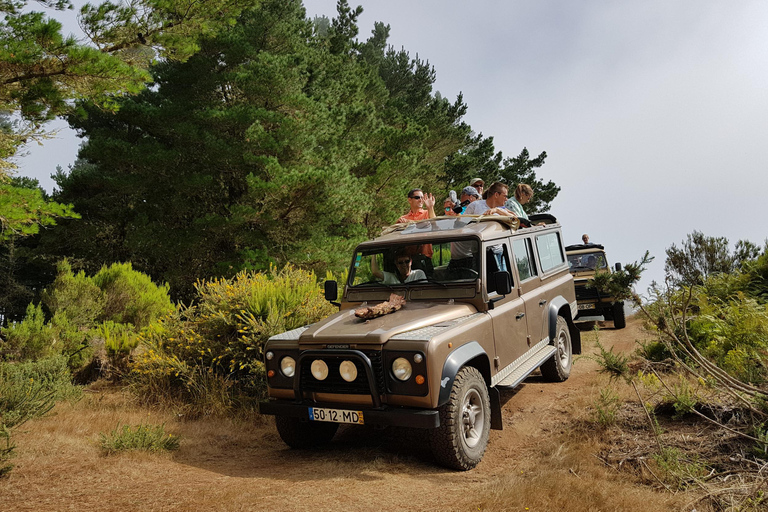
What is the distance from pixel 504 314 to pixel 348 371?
1913 mm

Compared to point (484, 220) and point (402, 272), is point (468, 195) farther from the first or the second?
point (402, 272)

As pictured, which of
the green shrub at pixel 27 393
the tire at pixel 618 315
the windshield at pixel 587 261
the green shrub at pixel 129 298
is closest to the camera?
the green shrub at pixel 27 393

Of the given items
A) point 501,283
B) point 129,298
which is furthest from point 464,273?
point 129,298

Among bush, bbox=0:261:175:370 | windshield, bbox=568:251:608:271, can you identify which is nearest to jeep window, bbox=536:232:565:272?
windshield, bbox=568:251:608:271

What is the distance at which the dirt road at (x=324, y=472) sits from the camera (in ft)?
11.3

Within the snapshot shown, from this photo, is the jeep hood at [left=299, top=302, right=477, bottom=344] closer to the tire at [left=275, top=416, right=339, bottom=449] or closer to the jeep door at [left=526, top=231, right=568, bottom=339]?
the tire at [left=275, top=416, right=339, bottom=449]

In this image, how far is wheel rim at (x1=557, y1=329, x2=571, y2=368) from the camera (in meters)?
7.08

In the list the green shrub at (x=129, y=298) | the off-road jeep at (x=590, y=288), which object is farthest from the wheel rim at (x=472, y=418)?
the off-road jeep at (x=590, y=288)

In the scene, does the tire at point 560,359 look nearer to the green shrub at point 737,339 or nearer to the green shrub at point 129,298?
the green shrub at point 737,339

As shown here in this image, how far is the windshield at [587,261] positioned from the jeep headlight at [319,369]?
34.9 feet

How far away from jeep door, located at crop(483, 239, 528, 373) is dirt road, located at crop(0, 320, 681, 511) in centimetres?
80

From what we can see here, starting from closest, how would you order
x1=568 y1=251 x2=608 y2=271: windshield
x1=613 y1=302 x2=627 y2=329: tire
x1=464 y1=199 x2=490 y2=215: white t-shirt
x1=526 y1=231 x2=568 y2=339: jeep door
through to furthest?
x1=526 y1=231 x2=568 y2=339: jeep door < x1=464 y1=199 x2=490 y2=215: white t-shirt < x1=613 y1=302 x2=627 y2=329: tire < x1=568 y1=251 x2=608 y2=271: windshield

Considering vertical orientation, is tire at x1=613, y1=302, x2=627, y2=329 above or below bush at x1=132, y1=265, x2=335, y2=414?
below

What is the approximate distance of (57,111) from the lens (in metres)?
9.20
